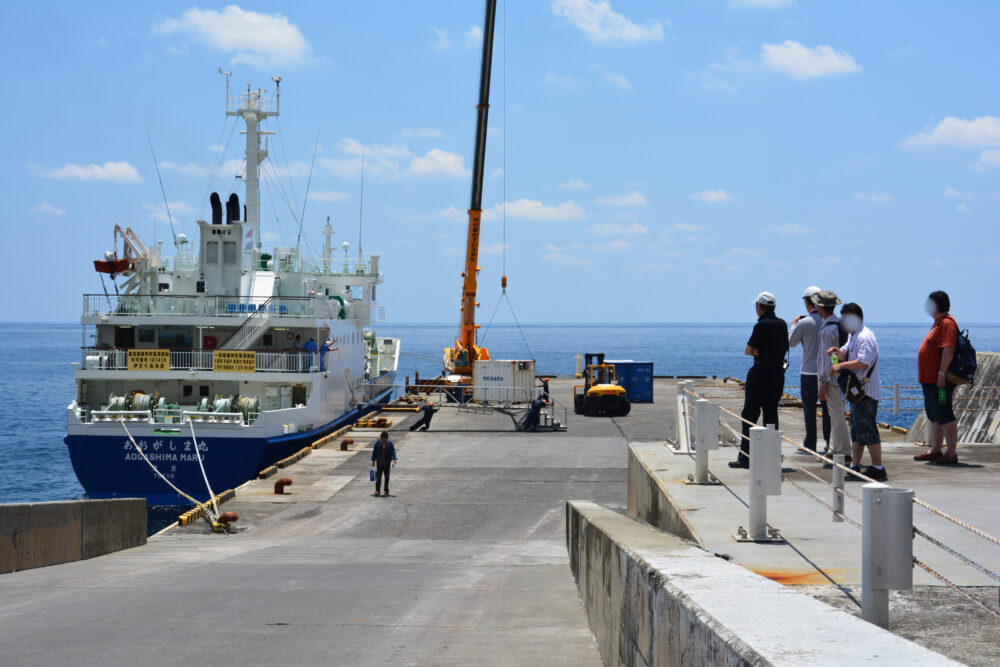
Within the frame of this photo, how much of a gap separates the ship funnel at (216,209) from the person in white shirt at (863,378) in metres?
27.2

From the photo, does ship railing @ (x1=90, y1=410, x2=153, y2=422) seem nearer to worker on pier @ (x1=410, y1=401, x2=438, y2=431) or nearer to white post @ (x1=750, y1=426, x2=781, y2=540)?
worker on pier @ (x1=410, y1=401, x2=438, y2=431)

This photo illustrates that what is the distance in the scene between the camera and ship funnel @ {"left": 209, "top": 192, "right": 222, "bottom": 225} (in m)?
32.6

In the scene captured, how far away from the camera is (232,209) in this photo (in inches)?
1300

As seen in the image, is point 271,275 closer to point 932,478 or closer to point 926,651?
point 932,478

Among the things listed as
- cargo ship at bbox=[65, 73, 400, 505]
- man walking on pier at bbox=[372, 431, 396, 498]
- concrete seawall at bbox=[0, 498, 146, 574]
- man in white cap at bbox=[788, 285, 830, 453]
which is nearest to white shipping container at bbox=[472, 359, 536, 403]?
cargo ship at bbox=[65, 73, 400, 505]

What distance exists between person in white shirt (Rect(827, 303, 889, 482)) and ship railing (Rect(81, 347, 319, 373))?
21718mm

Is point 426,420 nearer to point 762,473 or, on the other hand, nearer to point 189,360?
point 189,360

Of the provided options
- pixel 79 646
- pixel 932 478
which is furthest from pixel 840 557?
pixel 79 646

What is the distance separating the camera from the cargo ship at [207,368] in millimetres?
→ 25812

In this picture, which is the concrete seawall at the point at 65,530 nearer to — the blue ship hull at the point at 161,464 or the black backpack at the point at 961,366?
the blue ship hull at the point at 161,464

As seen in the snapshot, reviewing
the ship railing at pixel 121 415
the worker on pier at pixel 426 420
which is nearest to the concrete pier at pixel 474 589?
the ship railing at pixel 121 415

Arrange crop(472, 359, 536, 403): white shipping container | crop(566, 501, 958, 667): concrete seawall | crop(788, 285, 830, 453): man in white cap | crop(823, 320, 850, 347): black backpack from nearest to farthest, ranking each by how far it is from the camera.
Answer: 1. crop(566, 501, 958, 667): concrete seawall
2. crop(823, 320, 850, 347): black backpack
3. crop(788, 285, 830, 453): man in white cap
4. crop(472, 359, 536, 403): white shipping container

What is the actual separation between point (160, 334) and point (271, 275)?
546 cm

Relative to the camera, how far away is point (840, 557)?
20.0ft
